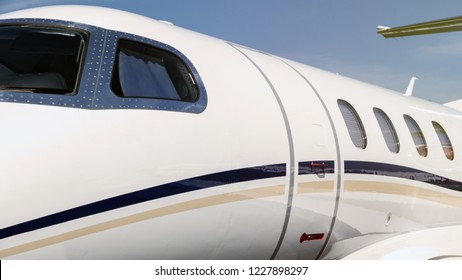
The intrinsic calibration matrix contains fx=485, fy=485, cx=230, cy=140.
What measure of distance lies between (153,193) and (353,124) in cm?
313

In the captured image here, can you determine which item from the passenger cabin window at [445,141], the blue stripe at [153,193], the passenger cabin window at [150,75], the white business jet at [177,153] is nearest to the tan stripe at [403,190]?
the white business jet at [177,153]

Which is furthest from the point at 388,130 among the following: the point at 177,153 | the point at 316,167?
the point at 177,153

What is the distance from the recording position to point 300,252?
16.6ft

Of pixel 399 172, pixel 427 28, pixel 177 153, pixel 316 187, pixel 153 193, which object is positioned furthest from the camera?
pixel 427 28

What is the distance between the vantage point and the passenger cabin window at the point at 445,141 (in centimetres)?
790

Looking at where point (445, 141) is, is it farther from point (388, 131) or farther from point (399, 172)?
point (399, 172)

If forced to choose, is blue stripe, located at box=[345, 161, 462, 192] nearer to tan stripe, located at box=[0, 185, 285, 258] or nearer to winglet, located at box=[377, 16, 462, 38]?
tan stripe, located at box=[0, 185, 285, 258]

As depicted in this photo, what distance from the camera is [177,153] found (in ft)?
12.2

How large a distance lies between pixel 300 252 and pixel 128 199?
2322mm

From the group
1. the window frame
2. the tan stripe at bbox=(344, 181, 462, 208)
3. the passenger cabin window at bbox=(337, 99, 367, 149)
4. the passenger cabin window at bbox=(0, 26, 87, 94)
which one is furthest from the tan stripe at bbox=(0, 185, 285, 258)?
the window frame

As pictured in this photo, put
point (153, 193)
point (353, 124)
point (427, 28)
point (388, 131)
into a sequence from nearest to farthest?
point (153, 193) < point (353, 124) < point (388, 131) < point (427, 28)

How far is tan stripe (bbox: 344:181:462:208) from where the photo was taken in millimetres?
5445

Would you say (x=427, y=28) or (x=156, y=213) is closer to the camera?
(x=156, y=213)
